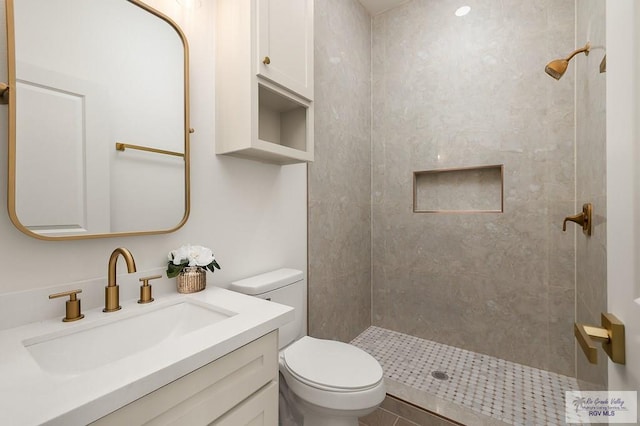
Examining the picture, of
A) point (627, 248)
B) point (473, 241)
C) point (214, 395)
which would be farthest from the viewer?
point (473, 241)

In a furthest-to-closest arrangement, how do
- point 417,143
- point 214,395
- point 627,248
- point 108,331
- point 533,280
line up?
point 417,143, point 533,280, point 108,331, point 214,395, point 627,248

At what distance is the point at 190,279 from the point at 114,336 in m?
0.29

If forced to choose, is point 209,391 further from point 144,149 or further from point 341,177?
point 341,177

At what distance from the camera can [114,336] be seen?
31.4 inches

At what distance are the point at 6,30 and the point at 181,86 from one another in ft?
1.51

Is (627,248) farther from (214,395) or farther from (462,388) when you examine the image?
(462,388)

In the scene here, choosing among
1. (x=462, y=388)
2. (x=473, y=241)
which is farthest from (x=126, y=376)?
(x=473, y=241)

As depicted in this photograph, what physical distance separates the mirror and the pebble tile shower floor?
1.67 m

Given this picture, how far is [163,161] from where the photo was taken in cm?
104

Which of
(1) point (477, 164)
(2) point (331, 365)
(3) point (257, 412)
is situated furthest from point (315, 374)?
(1) point (477, 164)

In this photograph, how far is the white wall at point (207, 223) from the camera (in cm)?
76

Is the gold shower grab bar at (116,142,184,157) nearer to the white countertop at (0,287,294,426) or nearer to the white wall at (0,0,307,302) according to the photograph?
the white wall at (0,0,307,302)

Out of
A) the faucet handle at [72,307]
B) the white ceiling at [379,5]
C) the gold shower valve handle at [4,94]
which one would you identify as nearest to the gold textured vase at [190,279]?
the faucet handle at [72,307]

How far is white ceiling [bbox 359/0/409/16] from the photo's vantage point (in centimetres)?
217
